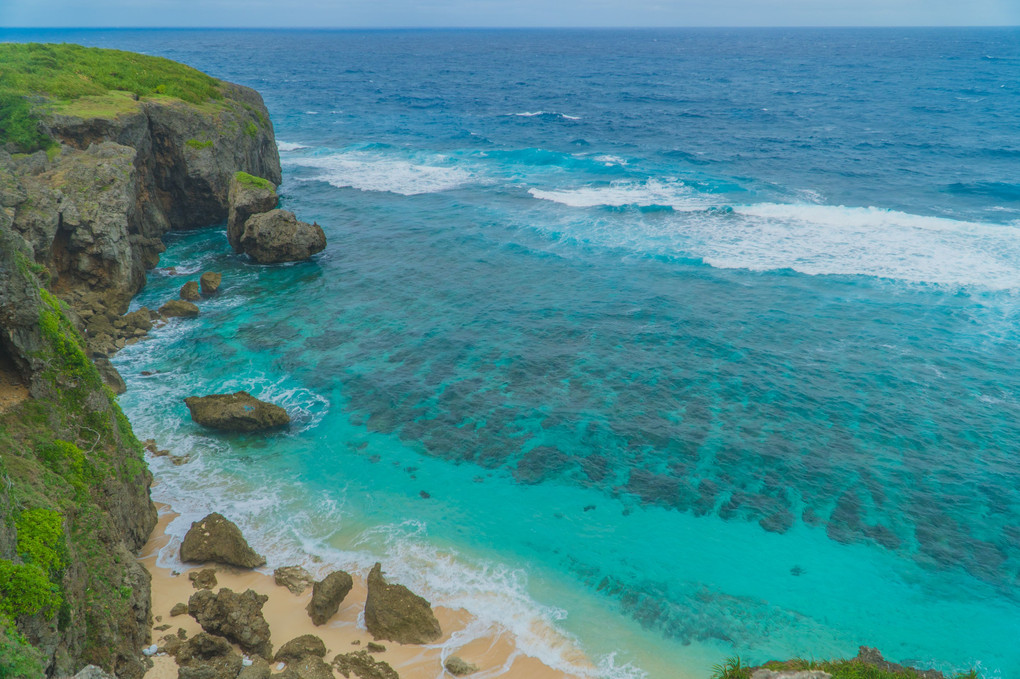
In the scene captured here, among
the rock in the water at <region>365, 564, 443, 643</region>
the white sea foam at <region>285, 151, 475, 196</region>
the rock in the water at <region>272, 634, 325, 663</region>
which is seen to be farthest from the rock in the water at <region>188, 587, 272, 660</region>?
the white sea foam at <region>285, 151, 475, 196</region>

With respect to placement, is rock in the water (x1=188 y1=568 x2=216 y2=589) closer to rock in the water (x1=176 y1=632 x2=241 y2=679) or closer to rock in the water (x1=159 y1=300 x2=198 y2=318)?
rock in the water (x1=176 y1=632 x2=241 y2=679)

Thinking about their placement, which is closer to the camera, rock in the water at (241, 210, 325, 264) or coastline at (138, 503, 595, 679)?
coastline at (138, 503, 595, 679)

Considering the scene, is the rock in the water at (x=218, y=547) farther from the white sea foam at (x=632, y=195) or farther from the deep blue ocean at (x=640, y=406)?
the white sea foam at (x=632, y=195)

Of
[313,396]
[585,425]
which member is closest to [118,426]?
[313,396]

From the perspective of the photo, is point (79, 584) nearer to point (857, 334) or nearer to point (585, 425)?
point (585, 425)

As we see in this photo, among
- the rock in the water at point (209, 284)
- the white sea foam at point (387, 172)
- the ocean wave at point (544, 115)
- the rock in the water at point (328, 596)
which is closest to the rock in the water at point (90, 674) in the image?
the rock in the water at point (328, 596)

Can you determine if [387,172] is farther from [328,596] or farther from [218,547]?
[328,596]
